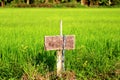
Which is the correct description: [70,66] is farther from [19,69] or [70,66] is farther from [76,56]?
[19,69]

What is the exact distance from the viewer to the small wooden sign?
4449mm

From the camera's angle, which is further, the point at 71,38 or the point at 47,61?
the point at 47,61

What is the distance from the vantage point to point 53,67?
526cm

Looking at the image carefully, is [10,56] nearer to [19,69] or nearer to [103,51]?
[19,69]

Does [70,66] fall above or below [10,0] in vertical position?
above

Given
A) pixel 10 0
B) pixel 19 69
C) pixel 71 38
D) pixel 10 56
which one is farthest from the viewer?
pixel 10 0

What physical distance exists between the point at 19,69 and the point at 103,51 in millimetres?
1459

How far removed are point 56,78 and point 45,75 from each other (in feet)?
0.48

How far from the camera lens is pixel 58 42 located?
450 centimetres

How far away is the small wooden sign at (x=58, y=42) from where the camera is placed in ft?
14.6

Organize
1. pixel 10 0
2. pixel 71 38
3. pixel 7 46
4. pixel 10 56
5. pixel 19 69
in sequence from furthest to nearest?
1. pixel 10 0
2. pixel 7 46
3. pixel 10 56
4. pixel 19 69
5. pixel 71 38

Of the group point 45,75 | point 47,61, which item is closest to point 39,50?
point 47,61

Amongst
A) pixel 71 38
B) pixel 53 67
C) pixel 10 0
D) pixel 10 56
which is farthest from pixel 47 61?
pixel 10 0

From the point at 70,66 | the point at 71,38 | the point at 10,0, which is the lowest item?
the point at 10,0
